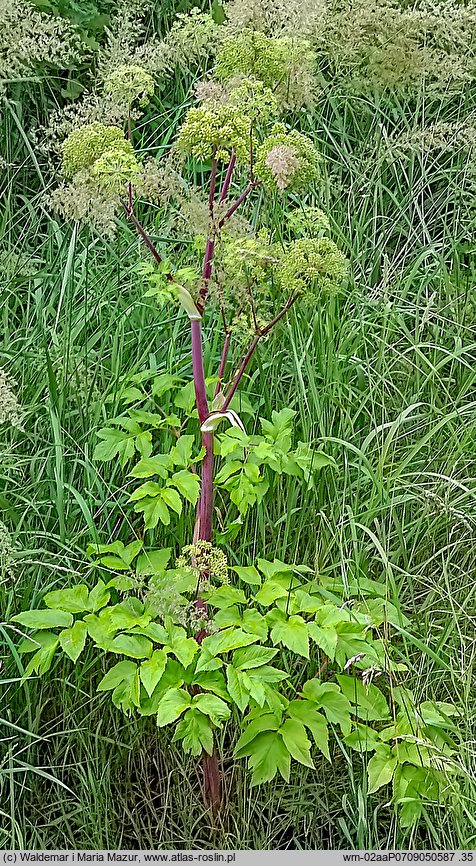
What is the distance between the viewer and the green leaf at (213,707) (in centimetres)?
160

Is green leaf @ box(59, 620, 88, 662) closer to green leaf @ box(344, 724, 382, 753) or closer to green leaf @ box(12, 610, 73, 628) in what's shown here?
green leaf @ box(12, 610, 73, 628)

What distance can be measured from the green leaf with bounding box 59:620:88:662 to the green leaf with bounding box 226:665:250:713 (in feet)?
0.91

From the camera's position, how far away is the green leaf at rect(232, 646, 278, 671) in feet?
5.38

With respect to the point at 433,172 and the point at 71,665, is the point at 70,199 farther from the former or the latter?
the point at 433,172

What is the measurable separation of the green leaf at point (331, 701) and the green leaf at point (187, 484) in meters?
0.42

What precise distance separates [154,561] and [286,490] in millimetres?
408

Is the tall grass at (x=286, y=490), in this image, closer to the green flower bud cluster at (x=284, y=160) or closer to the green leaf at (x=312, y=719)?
the green leaf at (x=312, y=719)

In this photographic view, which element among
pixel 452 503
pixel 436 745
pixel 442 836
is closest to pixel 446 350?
pixel 452 503

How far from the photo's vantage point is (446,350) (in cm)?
225

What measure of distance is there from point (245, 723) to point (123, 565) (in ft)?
1.27

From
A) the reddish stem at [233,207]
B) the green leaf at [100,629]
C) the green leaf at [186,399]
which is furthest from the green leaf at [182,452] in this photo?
the reddish stem at [233,207]

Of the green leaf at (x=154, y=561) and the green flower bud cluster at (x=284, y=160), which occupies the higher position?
the green flower bud cluster at (x=284, y=160)

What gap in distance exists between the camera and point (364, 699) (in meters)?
1.82

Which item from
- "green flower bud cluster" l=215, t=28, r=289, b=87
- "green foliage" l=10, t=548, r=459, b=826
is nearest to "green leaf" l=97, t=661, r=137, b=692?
"green foliage" l=10, t=548, r=459, b=826
